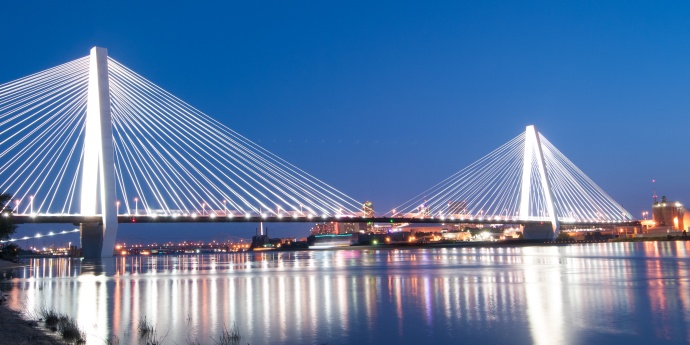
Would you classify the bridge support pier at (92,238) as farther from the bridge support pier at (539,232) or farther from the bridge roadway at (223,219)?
the bridge support pier at (539,232)

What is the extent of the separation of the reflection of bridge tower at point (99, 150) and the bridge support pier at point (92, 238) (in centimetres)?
276

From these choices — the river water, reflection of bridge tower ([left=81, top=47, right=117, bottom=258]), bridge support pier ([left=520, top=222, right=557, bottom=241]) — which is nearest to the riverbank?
the river water

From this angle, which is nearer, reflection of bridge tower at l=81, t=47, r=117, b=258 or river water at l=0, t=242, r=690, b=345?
river water at l=0, t=242, r=690, b=345

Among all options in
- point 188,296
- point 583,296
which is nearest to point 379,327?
point 583,296

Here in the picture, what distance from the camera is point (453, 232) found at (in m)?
144

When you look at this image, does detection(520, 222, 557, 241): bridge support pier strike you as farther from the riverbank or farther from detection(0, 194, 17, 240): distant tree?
the riverbank

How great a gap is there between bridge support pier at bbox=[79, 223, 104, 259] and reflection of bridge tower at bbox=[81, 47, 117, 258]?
9.07 feet

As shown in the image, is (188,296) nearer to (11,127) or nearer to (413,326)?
(413,326)

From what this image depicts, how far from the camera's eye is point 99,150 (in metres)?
39.4

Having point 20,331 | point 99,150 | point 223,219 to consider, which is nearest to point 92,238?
point 99,150

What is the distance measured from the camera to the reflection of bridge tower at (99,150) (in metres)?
39.5

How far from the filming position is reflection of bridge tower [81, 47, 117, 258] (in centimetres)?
3953

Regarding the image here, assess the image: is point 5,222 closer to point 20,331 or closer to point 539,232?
point 20,331

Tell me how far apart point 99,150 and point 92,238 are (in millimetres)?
8872
